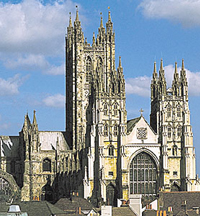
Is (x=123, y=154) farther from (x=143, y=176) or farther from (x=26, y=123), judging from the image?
(x=26, y=123)

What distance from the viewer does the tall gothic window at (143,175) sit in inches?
4289

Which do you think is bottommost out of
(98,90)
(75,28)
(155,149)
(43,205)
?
(43,205)

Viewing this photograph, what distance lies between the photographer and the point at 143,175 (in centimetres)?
10938

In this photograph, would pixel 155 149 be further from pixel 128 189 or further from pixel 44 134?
pixel 44 134

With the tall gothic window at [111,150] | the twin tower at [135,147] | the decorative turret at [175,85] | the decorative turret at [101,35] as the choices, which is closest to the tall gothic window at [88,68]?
the decorative turret at [101,35]

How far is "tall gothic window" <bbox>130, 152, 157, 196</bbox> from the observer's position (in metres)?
109

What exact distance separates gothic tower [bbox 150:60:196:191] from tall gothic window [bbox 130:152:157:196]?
1.49m

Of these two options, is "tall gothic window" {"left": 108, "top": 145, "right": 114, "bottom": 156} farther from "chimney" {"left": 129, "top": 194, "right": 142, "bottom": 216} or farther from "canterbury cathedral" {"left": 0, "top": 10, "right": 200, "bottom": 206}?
"chimney" {"left": 129, "top": 194, "right": 142, "bottom": 216}

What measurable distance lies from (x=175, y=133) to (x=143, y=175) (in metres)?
8.83

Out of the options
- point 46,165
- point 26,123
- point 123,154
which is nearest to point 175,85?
point 123,154

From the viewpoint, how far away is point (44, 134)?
437 ft

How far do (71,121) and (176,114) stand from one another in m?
27.8

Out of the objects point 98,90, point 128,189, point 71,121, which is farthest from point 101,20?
point 128,189

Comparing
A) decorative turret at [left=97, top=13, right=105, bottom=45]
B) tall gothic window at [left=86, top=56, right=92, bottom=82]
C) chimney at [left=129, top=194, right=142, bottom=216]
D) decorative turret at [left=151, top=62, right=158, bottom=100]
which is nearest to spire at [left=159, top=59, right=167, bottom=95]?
decorative turret at [left=151, top=62, right=158, bottom=100]
